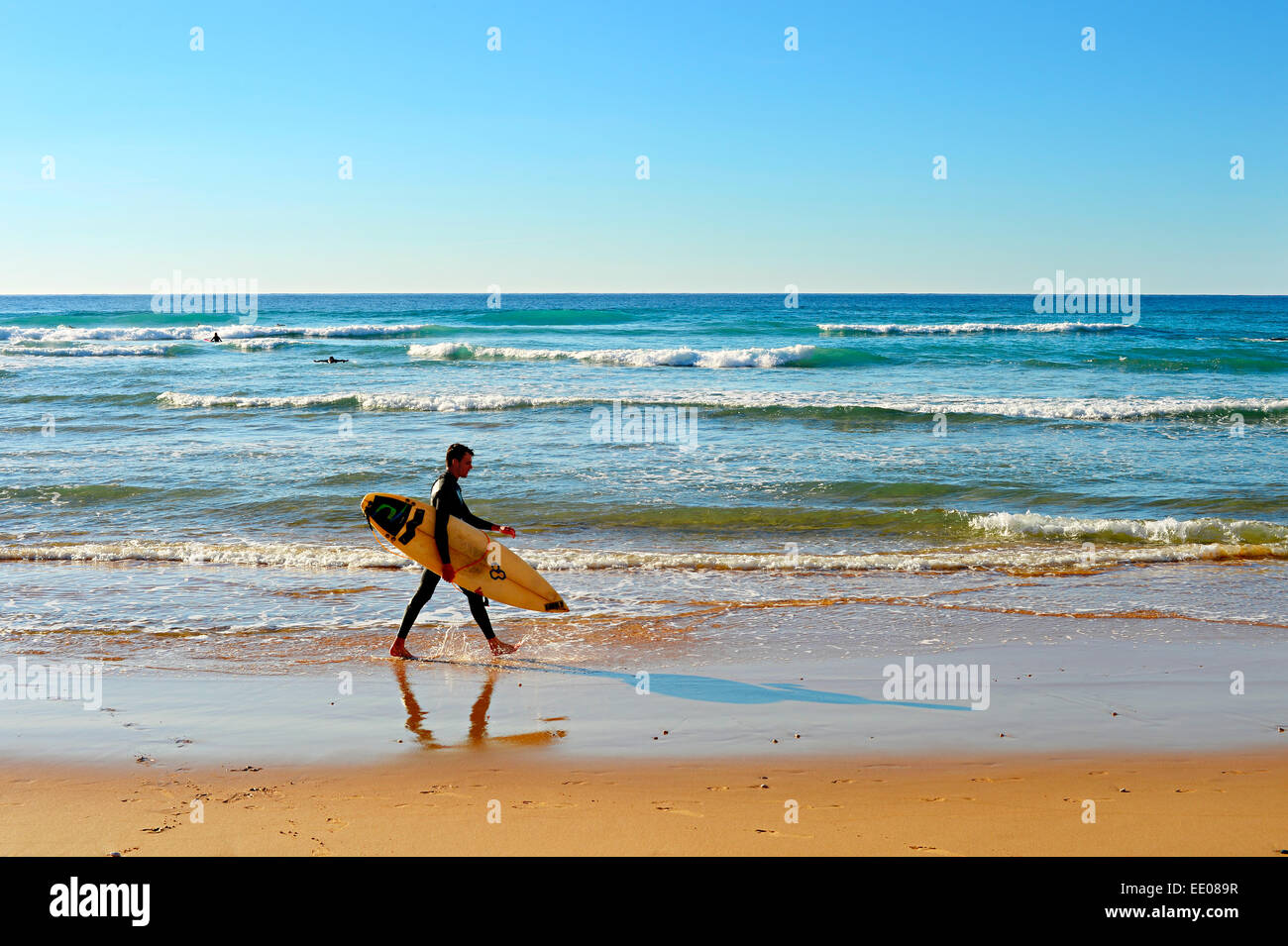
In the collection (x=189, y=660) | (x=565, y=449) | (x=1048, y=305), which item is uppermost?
(x=1048, y=305)

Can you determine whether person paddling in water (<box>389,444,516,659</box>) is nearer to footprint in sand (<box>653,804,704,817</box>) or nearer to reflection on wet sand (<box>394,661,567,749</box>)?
reflection on wet sand (<box>394,661,567,749</box>)

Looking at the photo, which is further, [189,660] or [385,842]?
[189,660]

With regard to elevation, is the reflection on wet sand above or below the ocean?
below

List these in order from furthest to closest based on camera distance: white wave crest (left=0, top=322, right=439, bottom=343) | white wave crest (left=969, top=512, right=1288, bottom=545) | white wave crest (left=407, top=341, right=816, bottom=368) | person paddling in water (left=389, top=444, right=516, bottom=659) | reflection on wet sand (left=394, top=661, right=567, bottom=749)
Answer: white wave crest (left=0, top=322, right=439, bottom=343) → white wave crest (left=407, top=341, right=816, bottom=368) → white wave crest (left=969, top=512, right=1288, bottom=545) → person paddling in water (left=389, top=444, right=516, bottom=659) → reflection on wet sand (left=394, top=661, right=567, bottom=749)

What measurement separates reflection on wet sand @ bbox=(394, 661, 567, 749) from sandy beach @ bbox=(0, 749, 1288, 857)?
0.65 feet

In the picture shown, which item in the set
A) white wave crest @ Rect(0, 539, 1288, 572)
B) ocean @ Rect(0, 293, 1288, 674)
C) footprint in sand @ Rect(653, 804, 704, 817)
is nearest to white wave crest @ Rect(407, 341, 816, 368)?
ocean @ Rect(0, 293, 1288, 674)

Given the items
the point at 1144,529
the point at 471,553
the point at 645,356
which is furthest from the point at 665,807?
the point at 645,356

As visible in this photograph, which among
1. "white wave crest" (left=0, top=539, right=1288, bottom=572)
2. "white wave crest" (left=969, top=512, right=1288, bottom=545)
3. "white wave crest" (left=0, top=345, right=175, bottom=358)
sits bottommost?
"white wave crest" (left=0, top=539, right=1288, bottom=572)

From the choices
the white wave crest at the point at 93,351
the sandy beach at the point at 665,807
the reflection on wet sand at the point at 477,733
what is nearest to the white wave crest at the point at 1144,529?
the sandy beach at the point at 665,807

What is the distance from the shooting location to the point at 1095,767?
15.9 feet

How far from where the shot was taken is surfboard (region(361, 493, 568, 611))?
297 inches
